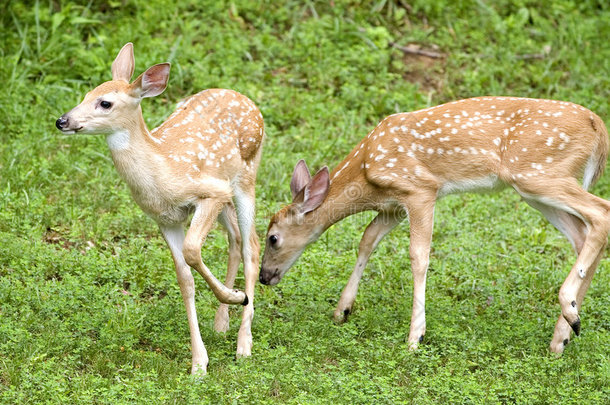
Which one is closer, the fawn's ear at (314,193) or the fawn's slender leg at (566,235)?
the fawn's slender leg at (566,235)

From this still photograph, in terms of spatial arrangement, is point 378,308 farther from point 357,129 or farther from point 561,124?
point 357,129

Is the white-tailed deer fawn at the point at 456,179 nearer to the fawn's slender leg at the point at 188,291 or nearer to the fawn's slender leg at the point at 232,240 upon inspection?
the fawn's slender leg at the point at 232,240

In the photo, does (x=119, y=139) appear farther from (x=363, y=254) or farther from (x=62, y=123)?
(x=363, y=254)

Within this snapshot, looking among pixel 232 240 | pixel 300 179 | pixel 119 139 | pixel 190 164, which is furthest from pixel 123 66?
pixel 300 179

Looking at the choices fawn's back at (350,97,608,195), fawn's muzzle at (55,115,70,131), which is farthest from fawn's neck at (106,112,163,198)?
fawn's back at (350,97,608,195)

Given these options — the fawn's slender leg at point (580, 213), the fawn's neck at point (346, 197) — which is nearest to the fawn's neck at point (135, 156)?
the fawn's neck at point (346, 197)

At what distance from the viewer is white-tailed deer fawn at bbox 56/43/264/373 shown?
6.21 meters

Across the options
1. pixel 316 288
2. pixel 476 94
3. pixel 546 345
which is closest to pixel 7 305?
pixel 316 288

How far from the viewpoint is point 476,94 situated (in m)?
11.1

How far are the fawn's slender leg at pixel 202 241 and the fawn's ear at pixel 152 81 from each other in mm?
815

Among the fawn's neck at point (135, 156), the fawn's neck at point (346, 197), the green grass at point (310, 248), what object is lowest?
the green grass at point (310, 248)

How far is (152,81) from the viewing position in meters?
6.29

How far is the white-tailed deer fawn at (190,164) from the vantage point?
20.4 ft

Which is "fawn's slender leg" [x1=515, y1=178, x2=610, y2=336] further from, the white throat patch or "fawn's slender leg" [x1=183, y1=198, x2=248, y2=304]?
the white throat patch
